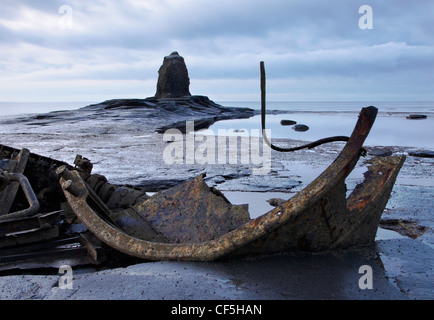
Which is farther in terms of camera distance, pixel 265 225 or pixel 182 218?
pixel 182 218

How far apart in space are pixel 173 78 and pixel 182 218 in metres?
42.3

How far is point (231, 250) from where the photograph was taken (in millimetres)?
2684

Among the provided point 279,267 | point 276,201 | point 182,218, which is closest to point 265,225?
point 279,267

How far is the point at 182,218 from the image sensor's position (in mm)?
3424

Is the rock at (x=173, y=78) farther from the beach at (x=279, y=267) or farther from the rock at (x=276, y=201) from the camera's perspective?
the rock at (x=276, y=201)

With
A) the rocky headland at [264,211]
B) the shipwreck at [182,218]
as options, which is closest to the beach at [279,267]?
the rocky headland at [264,211]

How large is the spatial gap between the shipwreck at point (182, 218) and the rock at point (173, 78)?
40.7 m

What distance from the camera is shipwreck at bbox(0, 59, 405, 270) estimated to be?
8.64 feet

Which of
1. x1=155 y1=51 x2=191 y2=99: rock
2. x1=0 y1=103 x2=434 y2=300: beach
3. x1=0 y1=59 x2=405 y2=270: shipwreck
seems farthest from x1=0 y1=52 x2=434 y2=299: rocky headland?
x1=155 y1=51 x2=191 y2=99: rock

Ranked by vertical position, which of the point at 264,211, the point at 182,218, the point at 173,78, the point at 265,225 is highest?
the point at 173,78

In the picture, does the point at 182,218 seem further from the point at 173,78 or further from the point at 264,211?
the point at 173,78

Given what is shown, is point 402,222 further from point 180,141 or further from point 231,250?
point 180,141

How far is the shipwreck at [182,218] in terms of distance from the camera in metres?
2.63
